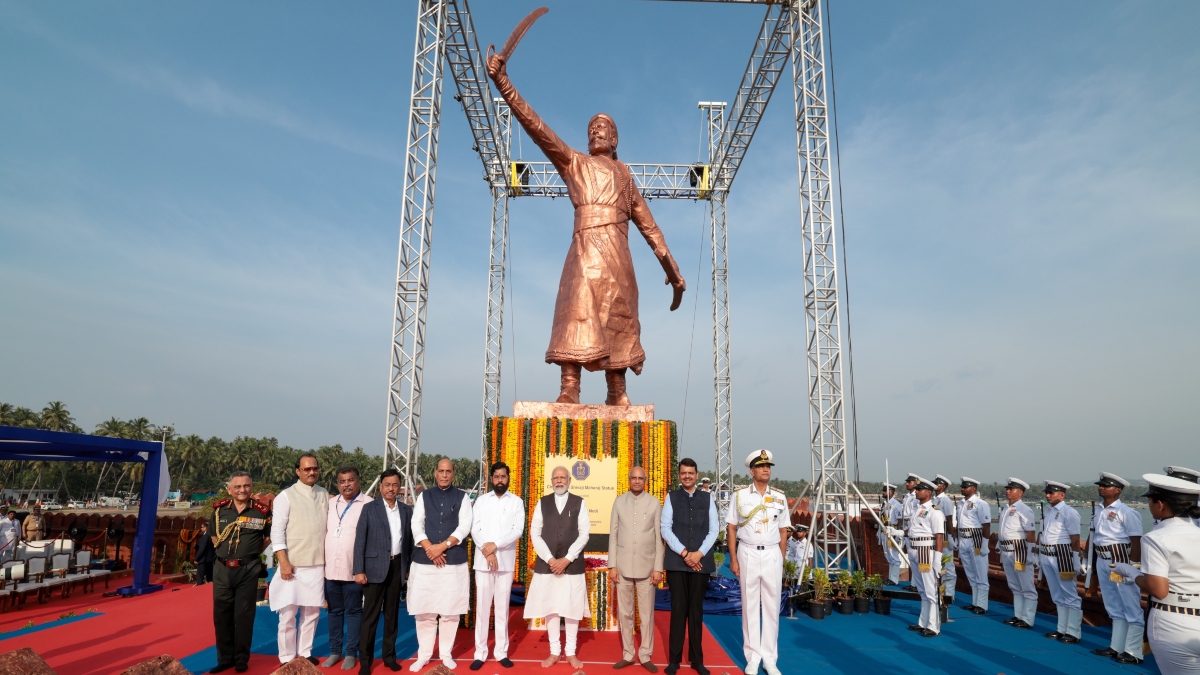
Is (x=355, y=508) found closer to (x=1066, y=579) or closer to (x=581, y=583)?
(x=581, y=583)

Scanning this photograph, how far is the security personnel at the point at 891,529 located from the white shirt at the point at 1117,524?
2.20 metres

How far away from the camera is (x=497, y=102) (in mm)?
13570

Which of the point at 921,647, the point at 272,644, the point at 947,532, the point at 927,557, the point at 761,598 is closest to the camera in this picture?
the point at 761,598

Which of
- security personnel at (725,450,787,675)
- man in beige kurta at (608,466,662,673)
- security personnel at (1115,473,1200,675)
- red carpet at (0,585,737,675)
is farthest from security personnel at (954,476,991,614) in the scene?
security personnel at (1115,473,1200,675)

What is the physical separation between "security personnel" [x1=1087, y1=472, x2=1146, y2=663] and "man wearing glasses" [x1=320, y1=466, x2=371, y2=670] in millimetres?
5117

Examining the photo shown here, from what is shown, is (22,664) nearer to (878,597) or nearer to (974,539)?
(878,597)

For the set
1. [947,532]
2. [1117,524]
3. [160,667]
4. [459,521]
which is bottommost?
[947,532]

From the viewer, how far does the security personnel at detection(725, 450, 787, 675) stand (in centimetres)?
381

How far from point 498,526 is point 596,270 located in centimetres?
→ 234

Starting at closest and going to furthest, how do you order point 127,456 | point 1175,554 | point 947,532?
point 1175,554 → point 127,456 → point 947,532

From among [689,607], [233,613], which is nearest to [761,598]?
[689,607]

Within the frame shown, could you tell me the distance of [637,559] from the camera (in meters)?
3.96

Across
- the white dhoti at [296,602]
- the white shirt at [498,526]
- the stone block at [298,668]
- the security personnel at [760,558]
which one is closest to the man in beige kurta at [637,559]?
the security personnel at [760,558]

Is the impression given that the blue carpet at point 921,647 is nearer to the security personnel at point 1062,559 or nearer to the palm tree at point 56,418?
the security personnel at point 1062,559
